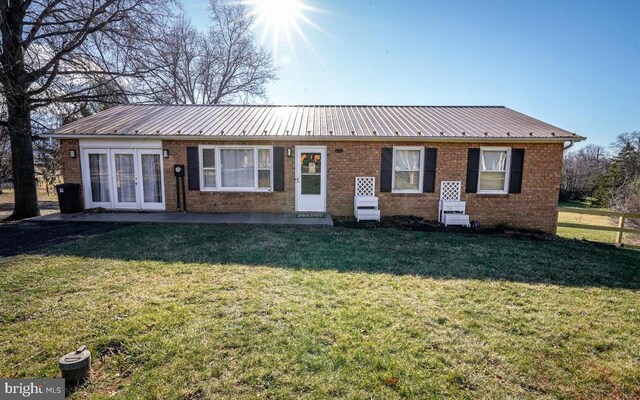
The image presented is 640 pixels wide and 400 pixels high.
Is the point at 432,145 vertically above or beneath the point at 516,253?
above

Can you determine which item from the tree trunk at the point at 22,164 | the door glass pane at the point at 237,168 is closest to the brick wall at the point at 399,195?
the door glass pane at the point at 237,168

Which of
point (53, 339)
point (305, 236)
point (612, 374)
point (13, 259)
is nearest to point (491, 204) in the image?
point (305, 236)

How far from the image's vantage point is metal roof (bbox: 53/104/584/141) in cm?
948

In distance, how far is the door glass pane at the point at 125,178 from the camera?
9.95m

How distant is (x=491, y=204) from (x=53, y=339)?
10761 millimetres

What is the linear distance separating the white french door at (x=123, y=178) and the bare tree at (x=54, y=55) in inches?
84.8

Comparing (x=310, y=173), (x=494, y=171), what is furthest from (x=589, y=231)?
(x=310, y=173)

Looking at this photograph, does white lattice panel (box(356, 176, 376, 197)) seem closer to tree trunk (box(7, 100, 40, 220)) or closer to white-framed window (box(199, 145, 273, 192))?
white-framed window (box(199, 145, 273, 192))

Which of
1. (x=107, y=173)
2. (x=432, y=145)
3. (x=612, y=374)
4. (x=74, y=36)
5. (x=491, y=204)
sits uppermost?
(x=74, y=36)

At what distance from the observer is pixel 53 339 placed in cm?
305

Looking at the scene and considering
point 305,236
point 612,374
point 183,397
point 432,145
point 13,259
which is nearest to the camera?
point 183,397

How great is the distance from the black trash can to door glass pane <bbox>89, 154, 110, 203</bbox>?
0.41 metres

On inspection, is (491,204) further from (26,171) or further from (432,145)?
(26,171)

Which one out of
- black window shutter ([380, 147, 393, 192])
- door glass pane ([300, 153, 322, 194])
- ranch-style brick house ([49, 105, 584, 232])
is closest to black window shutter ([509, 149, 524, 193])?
ranch-style brick house ([49, 105, 584, 232])
